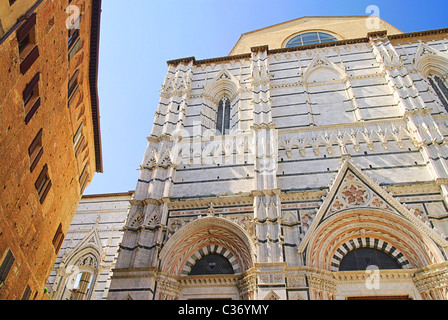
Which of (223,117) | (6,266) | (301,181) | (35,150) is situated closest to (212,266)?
(301,181)

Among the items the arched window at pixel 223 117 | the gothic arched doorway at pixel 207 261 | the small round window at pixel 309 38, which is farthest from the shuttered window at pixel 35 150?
the small round window at pixel 309 38

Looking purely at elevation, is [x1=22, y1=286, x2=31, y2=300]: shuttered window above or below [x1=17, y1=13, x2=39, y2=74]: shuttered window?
below

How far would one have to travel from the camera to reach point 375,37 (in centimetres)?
1670

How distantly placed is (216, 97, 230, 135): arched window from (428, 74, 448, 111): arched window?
9212 millimetres

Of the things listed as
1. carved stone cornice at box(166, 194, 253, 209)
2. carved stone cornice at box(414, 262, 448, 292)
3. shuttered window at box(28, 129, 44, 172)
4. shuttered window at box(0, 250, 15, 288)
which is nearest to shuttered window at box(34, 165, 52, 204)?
shuttered window at box(28, 129, 44, 172)

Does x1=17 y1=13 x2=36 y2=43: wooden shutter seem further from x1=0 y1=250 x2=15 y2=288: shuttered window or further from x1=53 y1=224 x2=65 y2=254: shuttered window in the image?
x1=53 y1=224 x2=65 y2=254: shuttered window

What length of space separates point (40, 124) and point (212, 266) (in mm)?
6543

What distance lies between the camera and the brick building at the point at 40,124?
7.88 meters

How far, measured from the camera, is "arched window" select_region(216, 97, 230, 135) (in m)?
15.2

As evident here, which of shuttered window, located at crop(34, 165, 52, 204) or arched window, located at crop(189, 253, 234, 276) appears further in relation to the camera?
arched window, located at crop(189, 253, 234, 276)

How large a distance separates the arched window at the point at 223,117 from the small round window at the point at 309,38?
671cm

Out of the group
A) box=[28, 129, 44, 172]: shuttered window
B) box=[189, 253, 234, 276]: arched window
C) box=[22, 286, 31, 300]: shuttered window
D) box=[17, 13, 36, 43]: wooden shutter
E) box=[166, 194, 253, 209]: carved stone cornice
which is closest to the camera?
box=[17, 13, 36, 43]: wooden shutter

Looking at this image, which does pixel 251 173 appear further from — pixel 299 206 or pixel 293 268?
pixel 293 268

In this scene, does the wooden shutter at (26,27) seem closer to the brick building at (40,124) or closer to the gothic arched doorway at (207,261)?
the brick building at (40,124)
